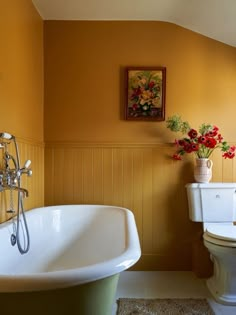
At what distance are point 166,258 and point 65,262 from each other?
40.4 inches

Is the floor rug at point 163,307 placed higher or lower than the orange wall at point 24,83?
lower

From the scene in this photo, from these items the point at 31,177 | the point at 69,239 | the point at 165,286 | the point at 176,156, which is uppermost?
the point at 176,156

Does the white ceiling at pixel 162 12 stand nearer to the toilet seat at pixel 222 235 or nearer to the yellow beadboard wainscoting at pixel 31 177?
the yellow beadboard wainscoting at pixel 31 177

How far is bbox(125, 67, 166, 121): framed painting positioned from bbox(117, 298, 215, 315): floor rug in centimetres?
150

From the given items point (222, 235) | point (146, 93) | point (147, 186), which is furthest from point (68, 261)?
point (146, 93)

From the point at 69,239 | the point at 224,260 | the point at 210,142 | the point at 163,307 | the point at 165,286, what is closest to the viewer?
the point at 163,307

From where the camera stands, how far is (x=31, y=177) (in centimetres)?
239

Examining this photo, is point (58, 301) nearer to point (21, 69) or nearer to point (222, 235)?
point (222, 235)

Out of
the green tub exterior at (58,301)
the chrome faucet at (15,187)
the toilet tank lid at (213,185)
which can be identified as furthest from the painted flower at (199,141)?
the green tub exterior at (58,301)

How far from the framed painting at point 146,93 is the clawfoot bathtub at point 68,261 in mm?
928

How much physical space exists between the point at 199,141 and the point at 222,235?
0.82 meters

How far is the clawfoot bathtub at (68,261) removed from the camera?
0.91m

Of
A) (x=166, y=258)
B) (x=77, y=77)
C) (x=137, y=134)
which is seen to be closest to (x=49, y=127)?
(x=77, y=77)

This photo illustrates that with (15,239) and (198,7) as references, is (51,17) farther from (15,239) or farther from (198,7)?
(15,239)
